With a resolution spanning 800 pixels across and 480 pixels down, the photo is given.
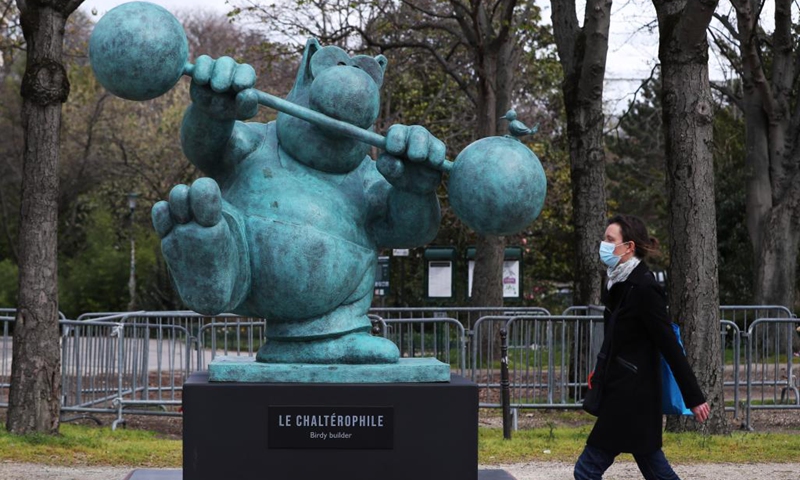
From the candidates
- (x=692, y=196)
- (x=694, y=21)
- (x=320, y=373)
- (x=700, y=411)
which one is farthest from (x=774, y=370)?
(x=320, y=373)

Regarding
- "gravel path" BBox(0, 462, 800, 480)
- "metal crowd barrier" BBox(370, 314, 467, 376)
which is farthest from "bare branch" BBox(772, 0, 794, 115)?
"gravel path" BBox(0, 462, 800, 480)

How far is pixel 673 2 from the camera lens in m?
9.16

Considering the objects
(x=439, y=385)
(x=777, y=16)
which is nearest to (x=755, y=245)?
(x=777, y=16)

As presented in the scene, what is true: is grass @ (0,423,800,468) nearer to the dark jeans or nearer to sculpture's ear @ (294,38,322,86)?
the dark jeans

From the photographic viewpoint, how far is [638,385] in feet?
17.7

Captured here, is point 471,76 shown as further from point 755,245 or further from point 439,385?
point 439,385

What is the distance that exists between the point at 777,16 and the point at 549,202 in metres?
7.72

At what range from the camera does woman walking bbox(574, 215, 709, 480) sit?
5383 mm

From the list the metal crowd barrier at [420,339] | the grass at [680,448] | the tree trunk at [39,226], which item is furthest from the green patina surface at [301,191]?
the metal crowd barrier at [420,339]

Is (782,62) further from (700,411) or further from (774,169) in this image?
(700,411)

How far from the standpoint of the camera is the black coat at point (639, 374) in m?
5.38

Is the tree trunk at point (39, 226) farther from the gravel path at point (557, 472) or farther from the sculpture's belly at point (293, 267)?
the sculpture's belly at point (293, 267)

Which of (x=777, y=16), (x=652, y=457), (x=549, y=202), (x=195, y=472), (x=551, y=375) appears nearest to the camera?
(x=195, y=472)

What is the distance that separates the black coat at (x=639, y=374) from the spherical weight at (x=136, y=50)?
2.55 m
